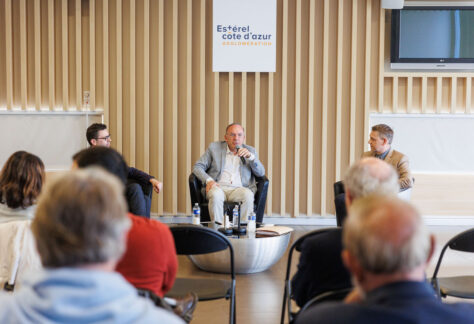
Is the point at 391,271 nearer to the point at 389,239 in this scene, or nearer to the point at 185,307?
the point at 389,239

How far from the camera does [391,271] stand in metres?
1.17

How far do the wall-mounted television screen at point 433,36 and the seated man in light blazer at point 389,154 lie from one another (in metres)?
1.87

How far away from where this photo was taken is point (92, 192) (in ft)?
3.75

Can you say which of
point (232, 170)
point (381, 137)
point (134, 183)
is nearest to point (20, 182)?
point (134, 183)

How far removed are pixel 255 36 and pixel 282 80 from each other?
0.66 metres

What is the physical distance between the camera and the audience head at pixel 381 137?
534 cm

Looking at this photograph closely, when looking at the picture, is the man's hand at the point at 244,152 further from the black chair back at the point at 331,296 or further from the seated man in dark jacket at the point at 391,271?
the seated man in dark jacket at the point at 391,271

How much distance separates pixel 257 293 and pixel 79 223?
3.07 meters

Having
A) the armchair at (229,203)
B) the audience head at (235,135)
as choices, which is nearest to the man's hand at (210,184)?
the armchair at (229,203)

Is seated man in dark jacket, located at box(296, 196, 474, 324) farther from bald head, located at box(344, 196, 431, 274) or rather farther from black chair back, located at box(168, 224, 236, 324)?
black chair back, located at box(168, 224, 236, 324)

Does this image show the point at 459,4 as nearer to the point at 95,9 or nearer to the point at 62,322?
the point at 95,9

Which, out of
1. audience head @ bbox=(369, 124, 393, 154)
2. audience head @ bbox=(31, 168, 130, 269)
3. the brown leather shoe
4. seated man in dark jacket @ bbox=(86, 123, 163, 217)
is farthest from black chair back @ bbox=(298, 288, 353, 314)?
audience head @ bbox=(369, 124, 393, 154)

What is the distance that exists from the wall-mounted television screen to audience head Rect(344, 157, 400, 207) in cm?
504

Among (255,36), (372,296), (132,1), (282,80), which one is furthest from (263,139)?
(372,296)
